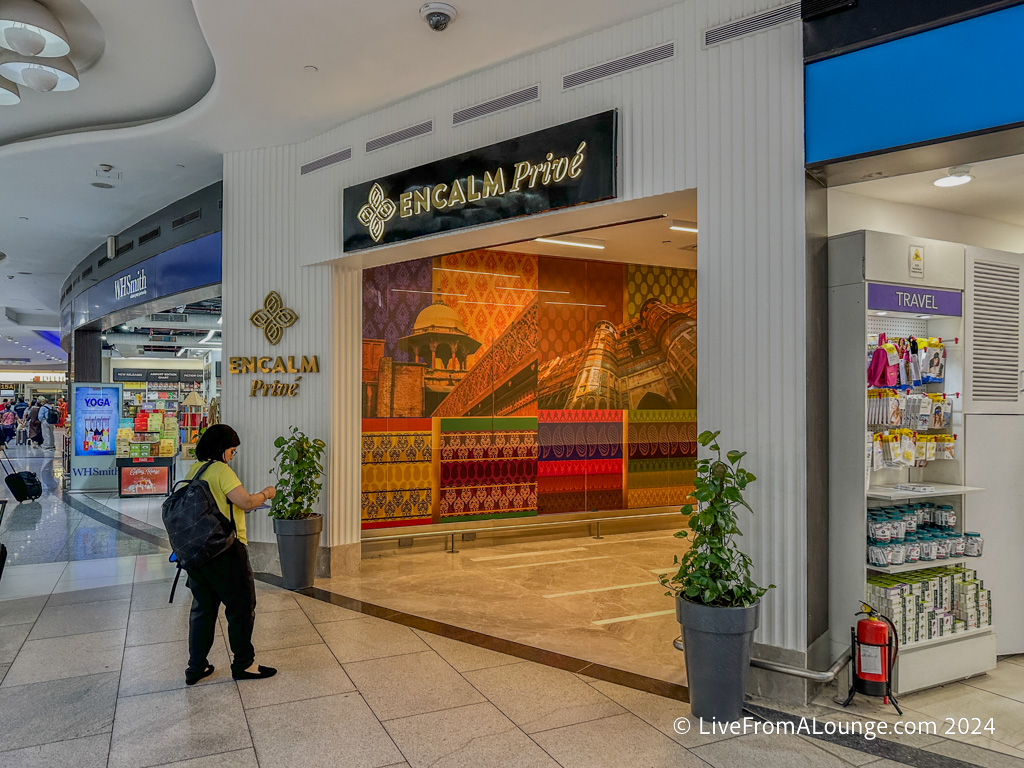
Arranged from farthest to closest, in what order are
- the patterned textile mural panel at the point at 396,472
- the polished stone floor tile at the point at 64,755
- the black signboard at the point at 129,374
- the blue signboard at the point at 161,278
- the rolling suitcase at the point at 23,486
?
the black signboard at the point at 129,374
the rolling suitcase at the point at 23,486
the patterned textile mural panel at the point at 396,472
the blue signboard at the point at 161,278
the polished stone floor tile at the point at 64,755

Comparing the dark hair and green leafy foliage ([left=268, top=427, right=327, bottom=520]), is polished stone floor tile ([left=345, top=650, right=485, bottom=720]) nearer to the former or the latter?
the dark hair

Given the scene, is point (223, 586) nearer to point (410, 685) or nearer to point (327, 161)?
point (410, 685)

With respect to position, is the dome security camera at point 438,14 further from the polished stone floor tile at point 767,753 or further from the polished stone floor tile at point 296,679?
the polished stone floor tile at point 767,753

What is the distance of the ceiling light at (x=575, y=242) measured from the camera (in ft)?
26.3

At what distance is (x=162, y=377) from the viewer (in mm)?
21828

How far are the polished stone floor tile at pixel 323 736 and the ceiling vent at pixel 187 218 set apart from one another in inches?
230

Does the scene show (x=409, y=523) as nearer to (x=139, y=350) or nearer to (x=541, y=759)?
(x=541, y=759)

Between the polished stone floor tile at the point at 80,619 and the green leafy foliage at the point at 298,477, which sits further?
the green leafy foliage at the point at 298,477

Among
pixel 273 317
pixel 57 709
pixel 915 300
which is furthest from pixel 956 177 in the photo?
pixel 57 709

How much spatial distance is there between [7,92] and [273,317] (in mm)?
2635

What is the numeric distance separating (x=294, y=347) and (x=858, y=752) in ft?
18.0

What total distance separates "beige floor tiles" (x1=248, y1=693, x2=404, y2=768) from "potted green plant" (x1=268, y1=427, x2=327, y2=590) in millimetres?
2422

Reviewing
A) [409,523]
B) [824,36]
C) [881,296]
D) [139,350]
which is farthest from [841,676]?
[139,350]

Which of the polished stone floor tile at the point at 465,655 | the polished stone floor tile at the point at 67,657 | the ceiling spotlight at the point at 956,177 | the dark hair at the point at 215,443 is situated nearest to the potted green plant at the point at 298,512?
the polished stone floor tile at the point at 67,657
